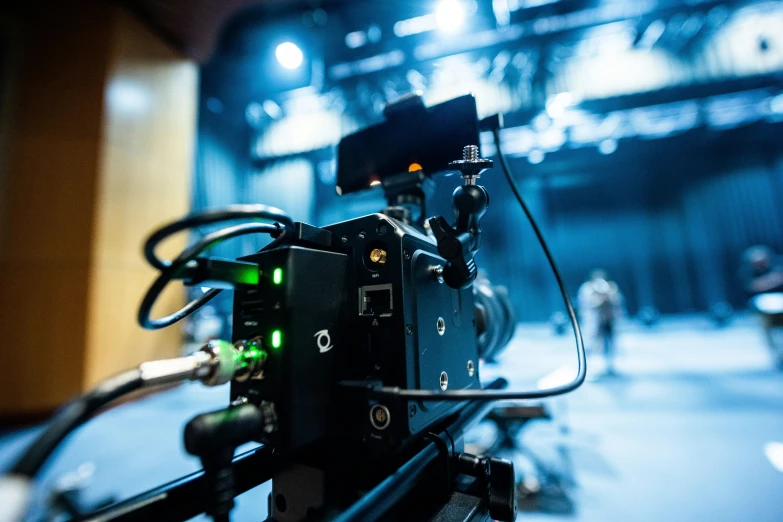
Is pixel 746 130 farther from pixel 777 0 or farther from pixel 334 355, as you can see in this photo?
pixel 334 355

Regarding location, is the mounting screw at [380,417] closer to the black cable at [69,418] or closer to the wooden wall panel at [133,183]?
the black cable at [69,418]

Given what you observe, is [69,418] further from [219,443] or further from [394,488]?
[394,488]

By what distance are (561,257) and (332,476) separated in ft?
24.3

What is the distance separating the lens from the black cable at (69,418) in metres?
0.20

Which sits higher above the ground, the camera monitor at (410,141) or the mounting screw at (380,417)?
the camera monitor at (410,141)

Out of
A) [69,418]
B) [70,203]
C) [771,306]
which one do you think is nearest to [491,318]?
[69,418]

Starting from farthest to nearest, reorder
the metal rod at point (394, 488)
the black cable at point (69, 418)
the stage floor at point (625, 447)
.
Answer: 1. the stage floor at point (625, 447)
2. the metal rod at point (394, 488)
3. the black cable at point (69, 418)

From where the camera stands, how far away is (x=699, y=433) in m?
1.80

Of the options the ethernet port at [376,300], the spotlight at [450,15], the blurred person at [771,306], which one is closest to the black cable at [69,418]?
the ethernet port at [376,300]

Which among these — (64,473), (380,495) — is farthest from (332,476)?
(64,473)

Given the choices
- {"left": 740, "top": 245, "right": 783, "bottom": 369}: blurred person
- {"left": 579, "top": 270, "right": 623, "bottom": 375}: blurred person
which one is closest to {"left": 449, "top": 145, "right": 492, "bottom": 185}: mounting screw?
{"left": 579, "top": 270, "right": 623, "bottom": 375}: blurred person

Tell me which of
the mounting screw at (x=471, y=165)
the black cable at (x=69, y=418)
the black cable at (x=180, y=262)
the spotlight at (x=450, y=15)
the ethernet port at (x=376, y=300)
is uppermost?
the spotlight at (x=450, y=15)

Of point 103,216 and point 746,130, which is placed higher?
point 746,130

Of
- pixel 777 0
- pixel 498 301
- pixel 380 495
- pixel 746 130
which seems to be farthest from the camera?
pixel 746 130
